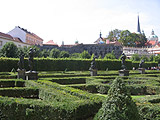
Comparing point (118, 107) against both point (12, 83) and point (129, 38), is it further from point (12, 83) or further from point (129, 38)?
point (129, 38)

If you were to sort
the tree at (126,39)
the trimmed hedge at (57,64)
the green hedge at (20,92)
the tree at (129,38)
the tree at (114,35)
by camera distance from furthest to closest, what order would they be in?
the tree at (114,35), the tree at (129,38), the tree at (126,39), the trimmed hedge at (57,64), the green hedge at (20,92)

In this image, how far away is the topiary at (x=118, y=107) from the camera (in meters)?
A: 4.59

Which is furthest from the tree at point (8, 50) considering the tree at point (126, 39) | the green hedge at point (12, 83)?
the tree at point (126, 39)

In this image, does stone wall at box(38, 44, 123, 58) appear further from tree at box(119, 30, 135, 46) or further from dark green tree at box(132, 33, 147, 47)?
dark green tree at box(132, 33, 147, 47)

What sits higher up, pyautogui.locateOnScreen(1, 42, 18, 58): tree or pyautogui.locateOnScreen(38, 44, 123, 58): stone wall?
pyautogui.locateOnScreen(38, 44, 123, 58): stone wall

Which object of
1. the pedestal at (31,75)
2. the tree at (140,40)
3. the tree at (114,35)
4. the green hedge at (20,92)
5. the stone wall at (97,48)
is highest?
the tree at (114,35)

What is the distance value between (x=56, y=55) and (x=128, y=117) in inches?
2197

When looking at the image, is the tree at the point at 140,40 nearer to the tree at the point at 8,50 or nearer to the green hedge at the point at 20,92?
the tree at the point at 8,50

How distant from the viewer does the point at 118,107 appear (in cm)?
478

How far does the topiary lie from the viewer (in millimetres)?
4586

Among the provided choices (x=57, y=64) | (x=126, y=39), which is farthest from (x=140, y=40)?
(x=57, y=64)

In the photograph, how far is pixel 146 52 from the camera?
298 feet

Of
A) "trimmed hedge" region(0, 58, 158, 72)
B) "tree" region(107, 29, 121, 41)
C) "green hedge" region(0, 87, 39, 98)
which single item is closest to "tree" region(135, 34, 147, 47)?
"tree" region(107, 29, 121, 41)

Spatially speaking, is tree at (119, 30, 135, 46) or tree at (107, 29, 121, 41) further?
tree at (107, 29, 121, 41)
